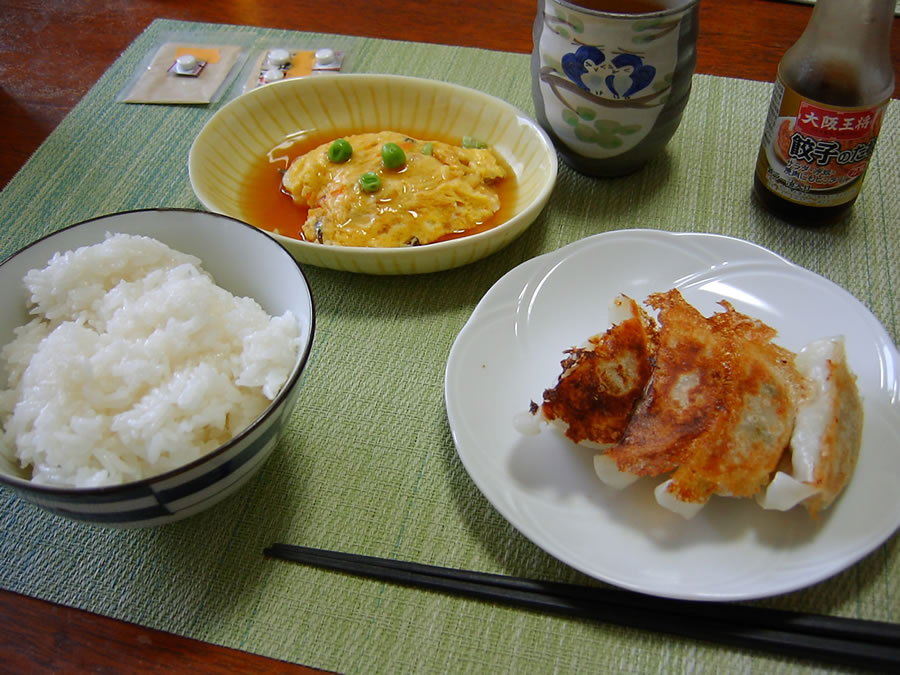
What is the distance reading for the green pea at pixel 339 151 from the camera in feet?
6.25

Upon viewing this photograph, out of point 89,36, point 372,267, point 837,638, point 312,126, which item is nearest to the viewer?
point 837,638

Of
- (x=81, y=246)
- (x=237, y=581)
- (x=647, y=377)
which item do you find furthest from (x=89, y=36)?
(x=647, y=377)

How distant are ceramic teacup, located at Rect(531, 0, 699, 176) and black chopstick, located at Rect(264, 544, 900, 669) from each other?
1181 millimetres

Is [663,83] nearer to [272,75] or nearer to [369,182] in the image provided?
[369,182]

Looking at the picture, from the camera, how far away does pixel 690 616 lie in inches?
42.8

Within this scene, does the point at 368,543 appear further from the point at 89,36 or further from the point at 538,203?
the point at 89,36

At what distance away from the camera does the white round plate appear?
1.09 meters

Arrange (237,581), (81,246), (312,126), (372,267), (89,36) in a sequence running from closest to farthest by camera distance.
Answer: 1. (237,581)
2. (81,246)
3. (372,267)
4. (312,126)
5. (89,36)

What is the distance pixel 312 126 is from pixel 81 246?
3.19 feet

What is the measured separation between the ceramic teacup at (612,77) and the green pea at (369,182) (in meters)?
0.50

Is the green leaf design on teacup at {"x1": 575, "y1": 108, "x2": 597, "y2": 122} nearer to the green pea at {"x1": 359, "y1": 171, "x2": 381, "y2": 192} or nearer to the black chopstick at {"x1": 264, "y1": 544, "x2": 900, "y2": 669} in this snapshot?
the green pea at {"x1": 359, "y1": 171, "x2": 381, "y2": 192}

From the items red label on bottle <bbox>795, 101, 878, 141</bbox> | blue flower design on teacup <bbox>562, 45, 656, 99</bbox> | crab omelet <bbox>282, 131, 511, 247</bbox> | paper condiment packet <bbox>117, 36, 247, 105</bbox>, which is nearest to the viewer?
red label on bottle <bbox>795, 101, 878, 141</bbox>

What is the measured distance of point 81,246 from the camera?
135 centimetres

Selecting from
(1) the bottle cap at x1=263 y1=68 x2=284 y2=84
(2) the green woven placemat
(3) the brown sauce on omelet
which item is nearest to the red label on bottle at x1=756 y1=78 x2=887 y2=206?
(2) the green woven placemat
